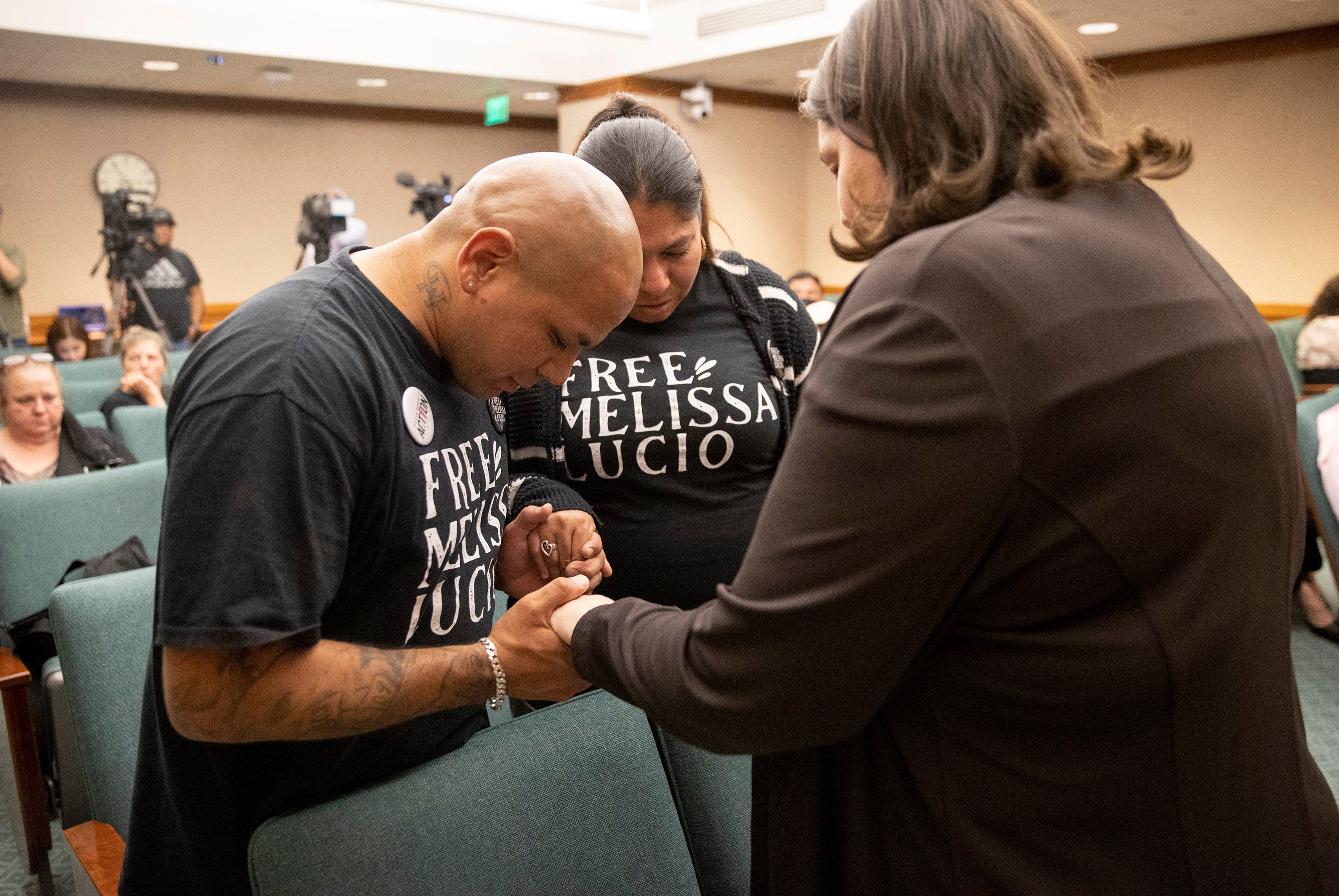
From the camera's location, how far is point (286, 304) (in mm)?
915

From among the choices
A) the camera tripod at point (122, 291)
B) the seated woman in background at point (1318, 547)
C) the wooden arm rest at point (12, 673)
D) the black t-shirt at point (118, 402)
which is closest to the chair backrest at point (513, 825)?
the wooden arm rest at point (12, 673)

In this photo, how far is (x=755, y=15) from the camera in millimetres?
7289

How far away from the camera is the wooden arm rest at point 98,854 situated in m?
1.28

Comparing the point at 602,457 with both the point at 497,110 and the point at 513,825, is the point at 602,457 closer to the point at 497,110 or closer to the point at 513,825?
the point at 513,825

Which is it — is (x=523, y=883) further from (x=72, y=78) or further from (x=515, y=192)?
(x=72, y=78)

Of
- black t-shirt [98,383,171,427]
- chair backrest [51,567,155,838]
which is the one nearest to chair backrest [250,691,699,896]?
chair backrest [51,567,155,838]

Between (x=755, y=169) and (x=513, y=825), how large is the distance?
9.42 m

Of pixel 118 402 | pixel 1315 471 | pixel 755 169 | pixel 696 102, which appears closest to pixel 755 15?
pixel 696 102

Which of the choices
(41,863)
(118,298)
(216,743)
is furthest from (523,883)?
(118,298)

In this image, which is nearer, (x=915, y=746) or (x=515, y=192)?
(x=915, y=746)

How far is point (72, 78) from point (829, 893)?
9.30 m

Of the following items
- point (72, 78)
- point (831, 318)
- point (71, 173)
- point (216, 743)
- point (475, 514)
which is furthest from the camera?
point (71, 173)

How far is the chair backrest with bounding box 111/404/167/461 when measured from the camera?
354cm

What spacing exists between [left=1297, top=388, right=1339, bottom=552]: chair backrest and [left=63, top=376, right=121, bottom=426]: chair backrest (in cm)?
450
